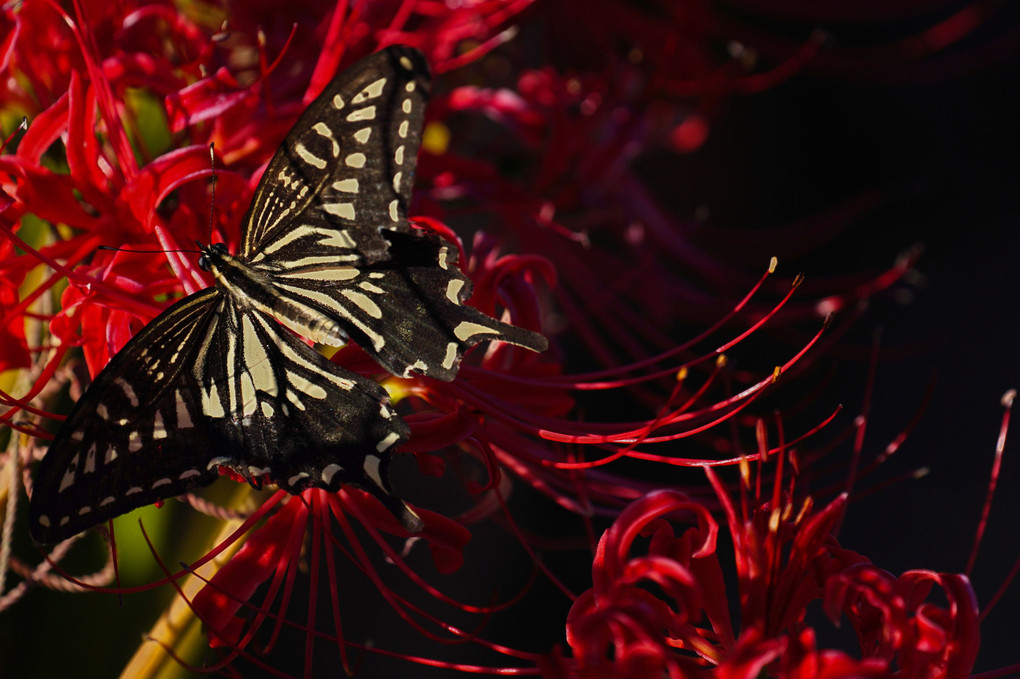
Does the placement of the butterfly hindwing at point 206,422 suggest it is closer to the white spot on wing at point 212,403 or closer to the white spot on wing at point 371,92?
the white spot on wing at point 212,403

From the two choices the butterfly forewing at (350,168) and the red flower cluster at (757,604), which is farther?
the butterfly forewing at (350,168)

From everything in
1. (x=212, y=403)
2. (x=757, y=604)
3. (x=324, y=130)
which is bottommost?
(x=757, y=604)

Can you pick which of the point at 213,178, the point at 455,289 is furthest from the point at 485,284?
the point at 213,178

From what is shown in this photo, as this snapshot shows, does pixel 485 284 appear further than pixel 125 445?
Yes

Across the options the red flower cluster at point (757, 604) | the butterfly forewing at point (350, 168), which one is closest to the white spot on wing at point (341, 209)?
the butterfly forewing at point (350, 168)

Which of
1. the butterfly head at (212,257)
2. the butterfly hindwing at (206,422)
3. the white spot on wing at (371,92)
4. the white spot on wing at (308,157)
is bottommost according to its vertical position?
the butterfly hindwing at (206,422)

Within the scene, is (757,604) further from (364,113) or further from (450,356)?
(364,113)

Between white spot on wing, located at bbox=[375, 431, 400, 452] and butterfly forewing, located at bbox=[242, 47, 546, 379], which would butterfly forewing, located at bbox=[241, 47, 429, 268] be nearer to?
butterfly forewing, located at bbox=[242, 47, 546, 379]

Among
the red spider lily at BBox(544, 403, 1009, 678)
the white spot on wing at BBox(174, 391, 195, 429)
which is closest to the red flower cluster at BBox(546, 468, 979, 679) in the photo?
the red spider lily at BBox(544, 403, 1009, 678)
